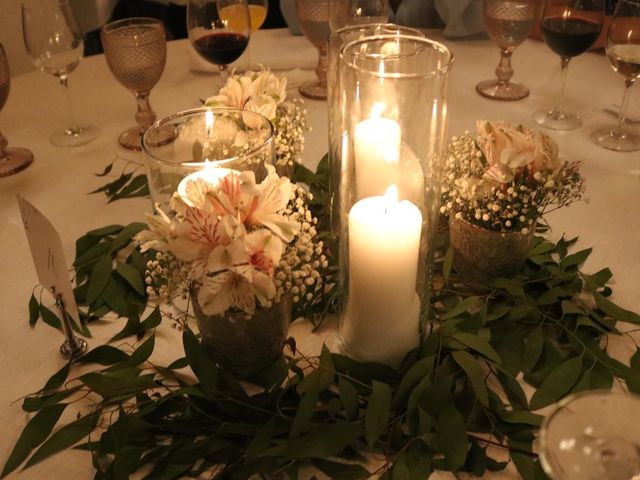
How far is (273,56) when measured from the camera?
155cm

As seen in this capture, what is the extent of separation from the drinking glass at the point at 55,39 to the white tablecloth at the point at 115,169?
109 millimetres

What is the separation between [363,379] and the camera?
67 centimetres

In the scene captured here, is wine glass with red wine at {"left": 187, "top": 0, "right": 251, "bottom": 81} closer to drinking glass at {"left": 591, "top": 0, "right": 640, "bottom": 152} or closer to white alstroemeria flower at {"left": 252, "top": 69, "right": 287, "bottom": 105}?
white alstroemeria flower at {"left": 252, "top": 69, "right": 287, "bottom": 105}

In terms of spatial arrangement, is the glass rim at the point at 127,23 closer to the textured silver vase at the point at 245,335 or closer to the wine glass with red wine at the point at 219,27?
the wine glass with red wine at the point at 219,27

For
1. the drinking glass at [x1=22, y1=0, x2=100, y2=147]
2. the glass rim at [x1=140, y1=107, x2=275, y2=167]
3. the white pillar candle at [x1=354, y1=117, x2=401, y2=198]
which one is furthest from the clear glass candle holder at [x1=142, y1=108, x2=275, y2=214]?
the drinking glass at [x1=22, y1=0, x2=100, y2=147]

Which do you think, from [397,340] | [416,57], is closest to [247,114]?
[416,57]

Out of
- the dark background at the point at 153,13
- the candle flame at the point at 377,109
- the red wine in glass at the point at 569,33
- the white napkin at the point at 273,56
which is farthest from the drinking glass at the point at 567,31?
the dark background at the point at 153,13

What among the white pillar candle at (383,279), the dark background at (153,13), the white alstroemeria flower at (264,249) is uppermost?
the white alstroemeria flower at (264,249)

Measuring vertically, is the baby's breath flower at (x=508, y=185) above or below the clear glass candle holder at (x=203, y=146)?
below

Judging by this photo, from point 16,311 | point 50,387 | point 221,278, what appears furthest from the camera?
point 16,311

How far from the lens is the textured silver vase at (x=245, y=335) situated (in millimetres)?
651

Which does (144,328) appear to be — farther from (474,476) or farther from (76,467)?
(474,476)

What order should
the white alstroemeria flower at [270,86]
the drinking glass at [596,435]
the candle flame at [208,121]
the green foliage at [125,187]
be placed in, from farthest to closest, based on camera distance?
1. the green foliage at [125,187]
2. the white alstroemeria flower at [270,86]
3. the candle flame at [208,121]
4. the drinking glass at [596,435]

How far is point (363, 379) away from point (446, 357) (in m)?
0.09
